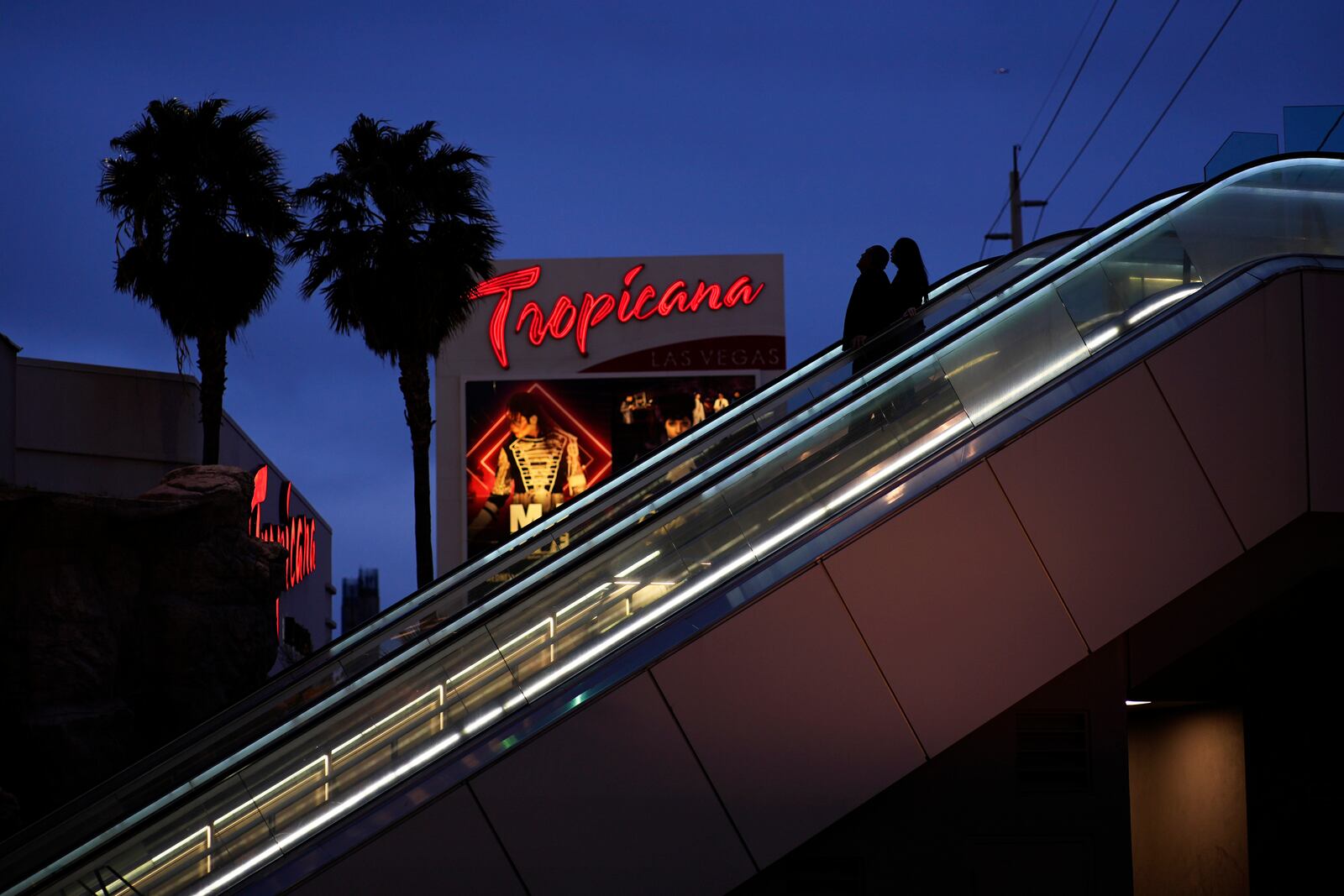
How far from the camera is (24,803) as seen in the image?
47.1ft

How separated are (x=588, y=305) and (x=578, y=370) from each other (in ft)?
6.39

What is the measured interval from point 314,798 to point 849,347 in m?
5.89

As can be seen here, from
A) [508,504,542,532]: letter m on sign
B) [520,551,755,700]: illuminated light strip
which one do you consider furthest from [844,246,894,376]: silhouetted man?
[508,504,542,532]: letter m on sign

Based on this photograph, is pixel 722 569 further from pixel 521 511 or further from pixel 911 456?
pixel 521 511

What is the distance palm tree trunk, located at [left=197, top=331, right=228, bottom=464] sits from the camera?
20391mm

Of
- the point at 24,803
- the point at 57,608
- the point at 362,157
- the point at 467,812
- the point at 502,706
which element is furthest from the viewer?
the point at 362,157

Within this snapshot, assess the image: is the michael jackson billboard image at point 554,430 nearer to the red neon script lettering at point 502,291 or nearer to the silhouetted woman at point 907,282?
the red neon script lettering at point 502,291

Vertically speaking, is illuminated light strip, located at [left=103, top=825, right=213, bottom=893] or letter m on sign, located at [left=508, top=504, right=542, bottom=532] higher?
letter m on sign, located at [left=508, top=504, right=542, bottom=532]

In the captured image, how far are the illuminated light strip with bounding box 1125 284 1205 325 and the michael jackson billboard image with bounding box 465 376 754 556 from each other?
1015 inches

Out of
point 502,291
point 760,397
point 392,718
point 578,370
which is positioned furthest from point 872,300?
point 502,291

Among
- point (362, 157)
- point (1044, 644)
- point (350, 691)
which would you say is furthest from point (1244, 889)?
point (362, 157)

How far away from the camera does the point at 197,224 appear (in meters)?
21.2

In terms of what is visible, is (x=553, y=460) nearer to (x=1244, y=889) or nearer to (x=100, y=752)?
(x=100, y=752)

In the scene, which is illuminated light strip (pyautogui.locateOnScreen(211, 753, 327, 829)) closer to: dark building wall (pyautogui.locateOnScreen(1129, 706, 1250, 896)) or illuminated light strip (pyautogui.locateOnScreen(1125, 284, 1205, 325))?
illuminated light strip (pyautogui.locateOnScreen(1125, 284, 1205, 325))
